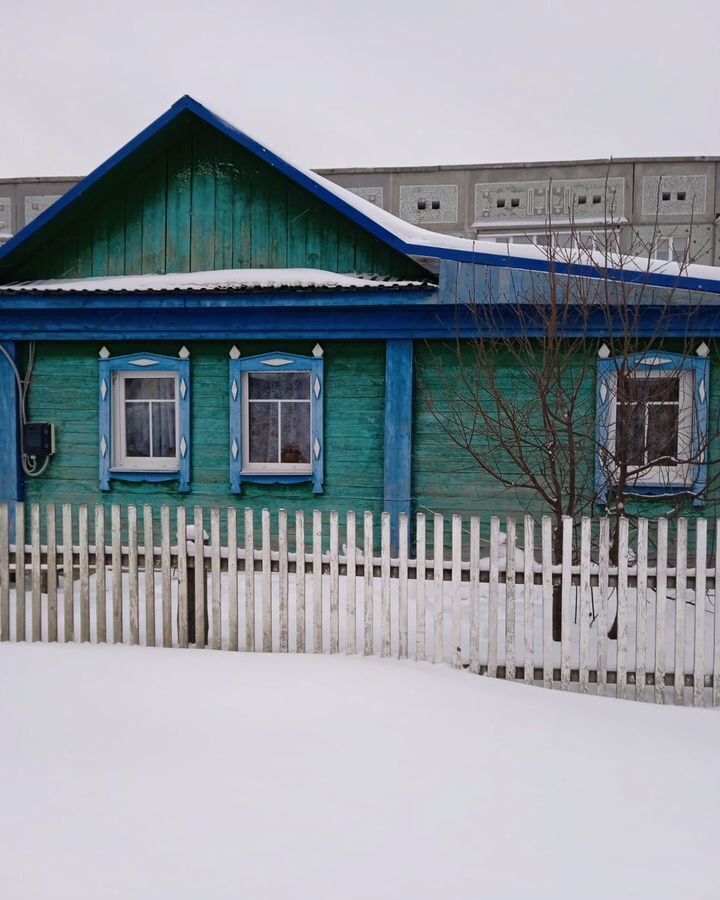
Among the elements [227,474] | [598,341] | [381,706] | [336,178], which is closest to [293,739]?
[381,706]

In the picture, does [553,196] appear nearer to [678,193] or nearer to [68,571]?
[678,193]

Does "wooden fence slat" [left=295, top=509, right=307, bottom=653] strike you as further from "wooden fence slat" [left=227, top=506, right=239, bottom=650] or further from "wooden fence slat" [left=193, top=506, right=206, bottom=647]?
"wooden fence slat" [left=193, top=506, right=206, bottom=647]

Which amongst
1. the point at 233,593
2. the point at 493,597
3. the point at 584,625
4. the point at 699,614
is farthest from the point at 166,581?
the point at 699,614

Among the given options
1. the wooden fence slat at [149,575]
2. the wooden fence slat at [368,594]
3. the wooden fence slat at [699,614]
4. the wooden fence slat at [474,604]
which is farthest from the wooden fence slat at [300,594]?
the wooden fence slat at [699,614]

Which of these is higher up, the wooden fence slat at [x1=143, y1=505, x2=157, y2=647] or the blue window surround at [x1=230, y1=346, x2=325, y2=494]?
the blue window surround at [x1=230, y1=346, x2=325, y2=494]

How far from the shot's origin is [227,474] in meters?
8.45

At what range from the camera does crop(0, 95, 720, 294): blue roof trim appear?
6848 millimetres

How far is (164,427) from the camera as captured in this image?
28.5 feet

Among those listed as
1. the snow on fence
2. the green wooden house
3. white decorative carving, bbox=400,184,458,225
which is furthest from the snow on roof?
white decorative carving, bbox=400,184,458,225

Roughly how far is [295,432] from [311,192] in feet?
9.42

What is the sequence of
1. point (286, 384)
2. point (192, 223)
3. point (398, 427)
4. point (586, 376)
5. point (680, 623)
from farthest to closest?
point (192, 223)
point (286, 384)
point (398, 427)
point (586, 376)
point (680, 623)

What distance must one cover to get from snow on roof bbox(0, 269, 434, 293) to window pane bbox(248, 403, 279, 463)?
4.94ft

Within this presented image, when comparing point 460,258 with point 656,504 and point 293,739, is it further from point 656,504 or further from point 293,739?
point 293,739

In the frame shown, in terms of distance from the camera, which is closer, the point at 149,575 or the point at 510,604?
the point at 510,604
